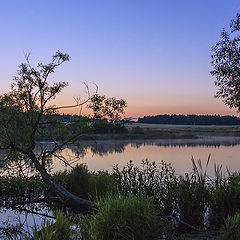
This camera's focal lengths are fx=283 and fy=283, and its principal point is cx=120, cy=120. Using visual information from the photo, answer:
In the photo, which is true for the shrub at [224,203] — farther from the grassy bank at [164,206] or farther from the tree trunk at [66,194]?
the tree trunk at [66,194]

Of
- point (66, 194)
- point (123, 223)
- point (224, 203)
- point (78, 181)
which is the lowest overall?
point (66, 194)

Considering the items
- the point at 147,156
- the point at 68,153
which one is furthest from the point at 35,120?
the point at 147,156

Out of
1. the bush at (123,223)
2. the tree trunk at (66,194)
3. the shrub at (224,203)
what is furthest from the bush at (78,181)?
the bush at (123,223)

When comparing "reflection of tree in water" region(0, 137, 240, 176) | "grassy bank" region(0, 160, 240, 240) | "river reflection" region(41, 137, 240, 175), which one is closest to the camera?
"grassy bank" region(0, 160, 240, 240)

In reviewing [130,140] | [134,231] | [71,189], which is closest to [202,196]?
[134,231]

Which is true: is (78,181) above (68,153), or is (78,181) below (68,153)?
below

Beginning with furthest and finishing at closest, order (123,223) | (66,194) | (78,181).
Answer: (78,181) → (66,194) → (123,223)

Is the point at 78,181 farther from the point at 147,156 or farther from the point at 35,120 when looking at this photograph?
the point at 147,156

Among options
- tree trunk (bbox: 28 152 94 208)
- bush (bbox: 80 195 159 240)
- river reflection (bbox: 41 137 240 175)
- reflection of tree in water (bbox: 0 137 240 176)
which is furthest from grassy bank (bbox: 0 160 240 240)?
river reflection (bbox: 41 137 240 175)

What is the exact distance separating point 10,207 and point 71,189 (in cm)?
257

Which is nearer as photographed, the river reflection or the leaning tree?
the leaning tree

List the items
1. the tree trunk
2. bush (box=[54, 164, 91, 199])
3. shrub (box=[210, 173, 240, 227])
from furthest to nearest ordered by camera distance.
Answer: bush (box=[54, 164, 91, 199]) < the tree trunk < shrub (box=[210, 173, 240, 227])

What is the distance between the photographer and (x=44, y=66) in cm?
1108

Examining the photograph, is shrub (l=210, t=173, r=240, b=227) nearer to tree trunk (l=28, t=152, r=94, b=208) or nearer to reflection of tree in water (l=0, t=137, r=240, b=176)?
tree trunk (l=28, t=152, r=94, b=208)
